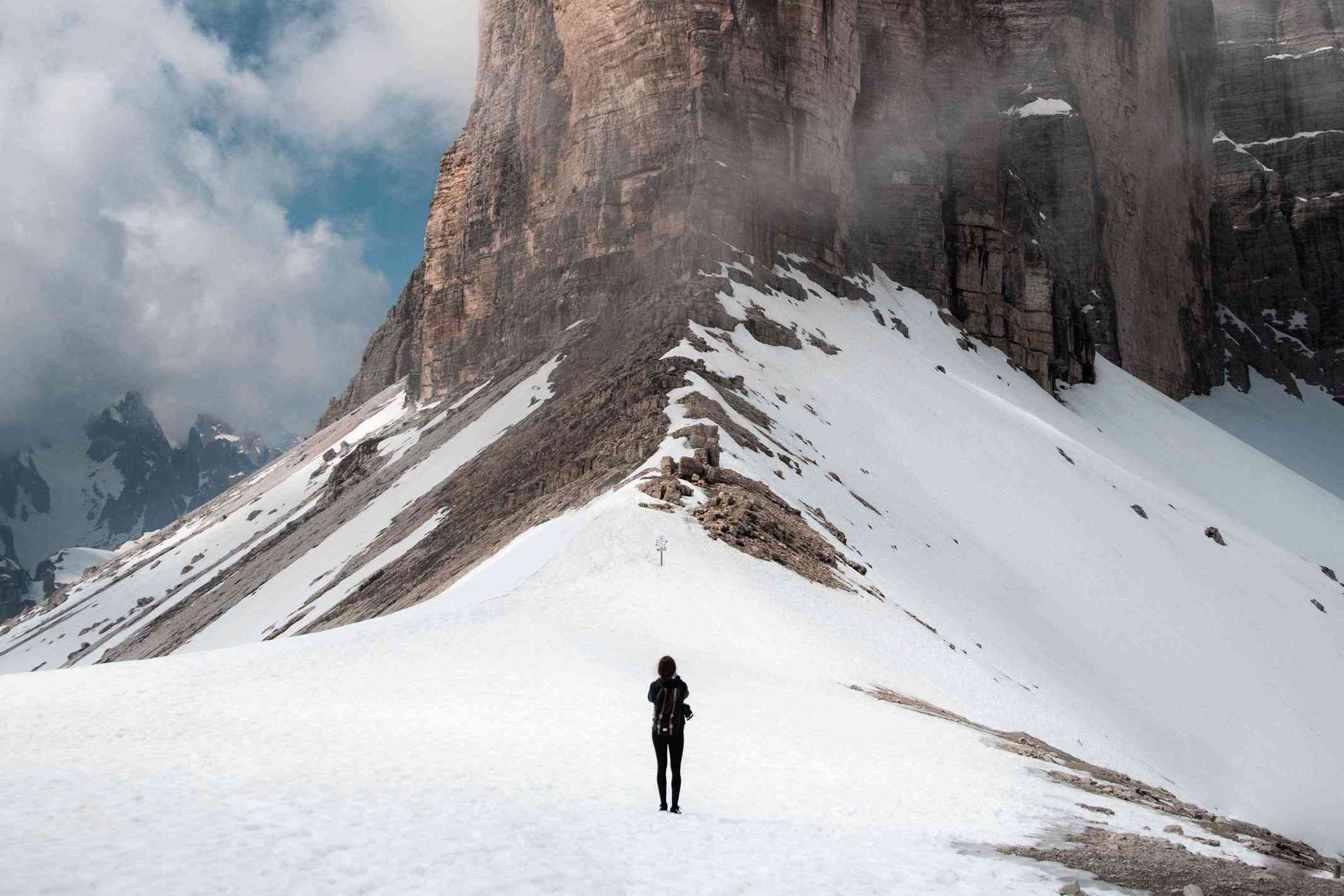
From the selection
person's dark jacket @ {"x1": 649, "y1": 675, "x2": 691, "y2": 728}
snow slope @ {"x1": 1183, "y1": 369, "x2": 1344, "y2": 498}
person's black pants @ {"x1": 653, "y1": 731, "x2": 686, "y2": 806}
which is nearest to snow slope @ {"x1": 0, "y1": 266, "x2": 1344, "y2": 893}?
person's black pants @ {"x1": 653, "y1": 731, "x2": 686, "y2": 806}

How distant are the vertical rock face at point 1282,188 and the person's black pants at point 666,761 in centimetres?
12900

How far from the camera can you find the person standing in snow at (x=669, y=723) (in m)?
10.4

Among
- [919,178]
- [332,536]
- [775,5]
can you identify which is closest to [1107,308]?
[919,178]

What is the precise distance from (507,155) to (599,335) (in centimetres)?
2487

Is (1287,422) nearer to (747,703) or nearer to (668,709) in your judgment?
(747,703)

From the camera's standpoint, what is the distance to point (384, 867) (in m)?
7.79

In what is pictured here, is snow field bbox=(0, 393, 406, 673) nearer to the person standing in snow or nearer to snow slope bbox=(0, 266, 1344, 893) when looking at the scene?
snow slope bbox=(0, 266, 1344, 893)

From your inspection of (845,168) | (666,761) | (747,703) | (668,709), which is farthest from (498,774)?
(845,168)

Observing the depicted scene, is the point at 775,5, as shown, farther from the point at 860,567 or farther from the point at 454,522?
the point at 860,567

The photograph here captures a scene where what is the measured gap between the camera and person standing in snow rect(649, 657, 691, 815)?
10.4 m

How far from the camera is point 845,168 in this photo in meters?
68.5

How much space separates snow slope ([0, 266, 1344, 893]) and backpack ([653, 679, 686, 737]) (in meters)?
0.80

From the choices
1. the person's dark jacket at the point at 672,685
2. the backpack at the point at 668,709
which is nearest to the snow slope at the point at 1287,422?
the person's dark jacket at the point at 672,685

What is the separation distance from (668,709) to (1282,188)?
5809 inches
